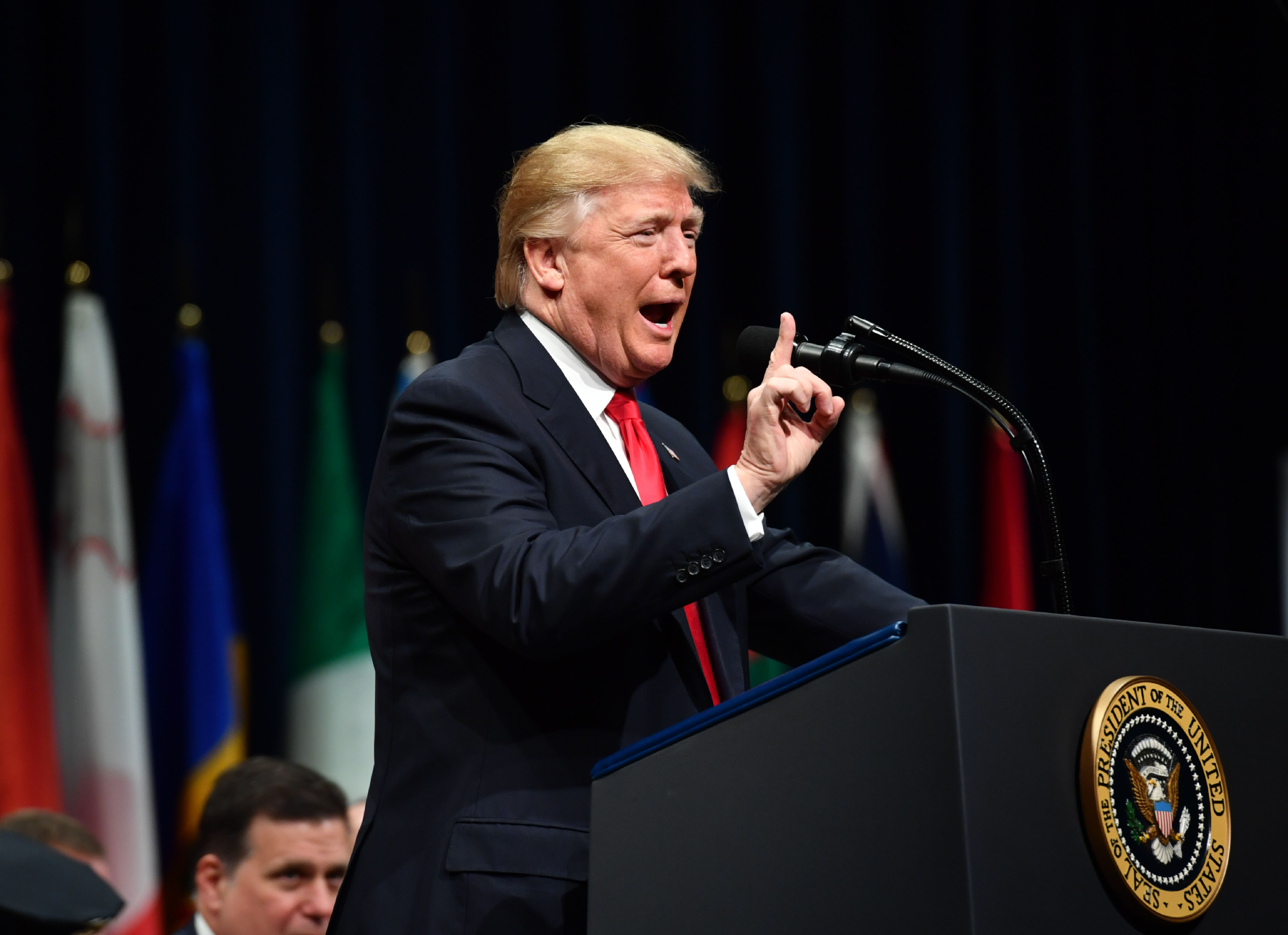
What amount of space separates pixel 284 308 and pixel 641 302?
2920 millimetres

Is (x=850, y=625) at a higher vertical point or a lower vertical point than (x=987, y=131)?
lower

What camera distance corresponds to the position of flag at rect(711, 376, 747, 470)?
4.87m

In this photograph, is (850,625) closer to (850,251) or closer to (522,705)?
(522,705)

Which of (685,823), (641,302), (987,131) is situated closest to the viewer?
(685,823)

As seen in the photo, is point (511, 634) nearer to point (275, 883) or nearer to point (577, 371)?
point (577, 371)

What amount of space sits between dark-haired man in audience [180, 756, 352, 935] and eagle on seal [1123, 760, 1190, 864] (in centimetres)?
205

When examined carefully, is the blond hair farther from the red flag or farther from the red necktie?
the red flag

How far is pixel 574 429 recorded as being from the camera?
1714mm

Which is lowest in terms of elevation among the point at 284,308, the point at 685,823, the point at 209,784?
the point at 209,784

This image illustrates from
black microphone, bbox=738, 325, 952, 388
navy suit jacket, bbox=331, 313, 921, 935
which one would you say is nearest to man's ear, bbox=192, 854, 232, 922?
navy suit jacket, bbox=331, 313, 921, 935

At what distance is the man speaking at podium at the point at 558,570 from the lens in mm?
1466

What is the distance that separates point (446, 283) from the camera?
4.77m

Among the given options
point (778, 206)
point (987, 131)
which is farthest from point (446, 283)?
point (987, 131)

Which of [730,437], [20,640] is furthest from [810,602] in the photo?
[730,437]
